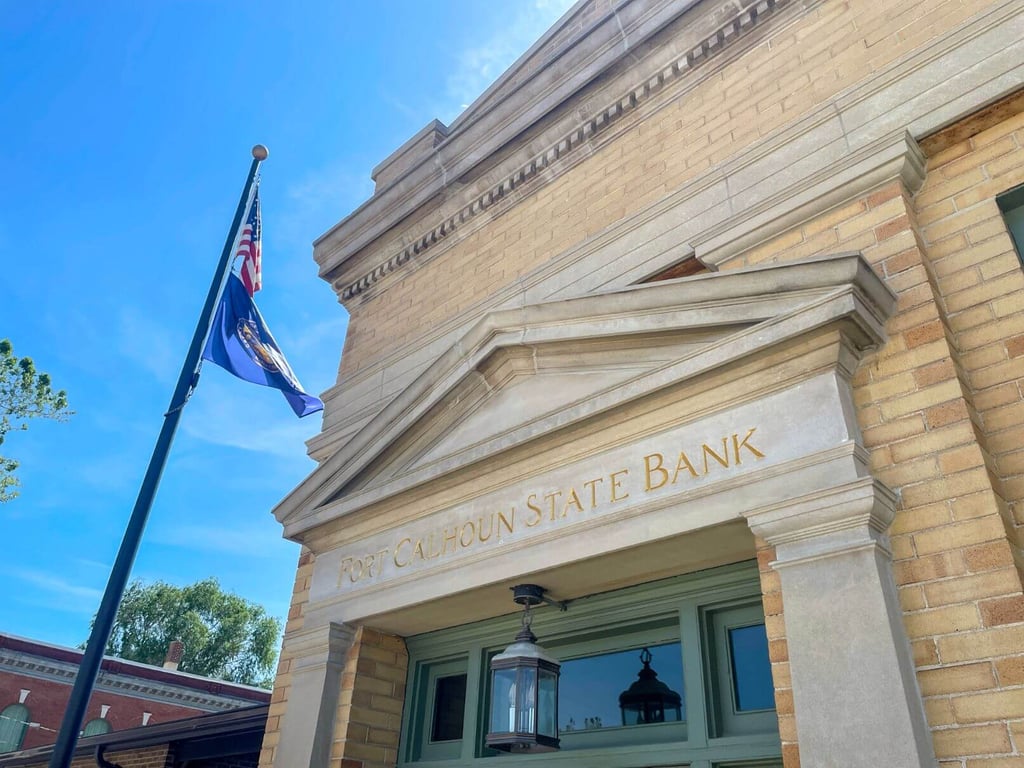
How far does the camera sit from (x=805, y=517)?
10.4 feet

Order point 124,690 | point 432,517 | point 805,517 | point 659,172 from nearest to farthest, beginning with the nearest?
point 805,517
point 432,517
point 659,172
point 124,690

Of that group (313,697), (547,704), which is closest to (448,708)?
(313,697)

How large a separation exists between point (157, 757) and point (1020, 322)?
11342 millimetres

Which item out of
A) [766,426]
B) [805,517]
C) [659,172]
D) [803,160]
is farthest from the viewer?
[659,172]

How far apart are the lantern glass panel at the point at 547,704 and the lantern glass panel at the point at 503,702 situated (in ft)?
0.47

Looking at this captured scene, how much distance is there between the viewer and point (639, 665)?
4148 millimetres

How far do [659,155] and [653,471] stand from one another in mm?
2602

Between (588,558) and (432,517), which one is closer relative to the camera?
(588,558)

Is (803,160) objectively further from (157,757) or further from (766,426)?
(157,757)

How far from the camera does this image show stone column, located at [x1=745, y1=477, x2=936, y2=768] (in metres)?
2.70

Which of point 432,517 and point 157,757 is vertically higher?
point 432,517

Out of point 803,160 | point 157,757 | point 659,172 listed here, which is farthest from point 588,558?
point 157,757

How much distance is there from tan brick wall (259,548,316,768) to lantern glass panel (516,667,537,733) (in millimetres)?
2052

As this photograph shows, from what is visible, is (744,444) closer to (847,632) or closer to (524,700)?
(847,632)
